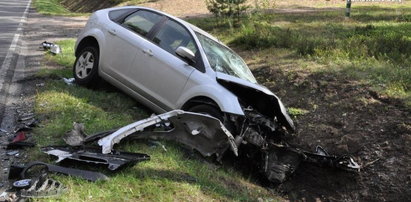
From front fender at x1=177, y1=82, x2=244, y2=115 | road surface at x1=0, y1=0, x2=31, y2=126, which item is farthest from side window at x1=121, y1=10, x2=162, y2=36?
road surface at x1=0, y1=0, x2=31, y2=126

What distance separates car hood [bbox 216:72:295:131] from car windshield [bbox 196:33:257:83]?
12.3 inches

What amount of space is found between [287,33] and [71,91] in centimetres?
708

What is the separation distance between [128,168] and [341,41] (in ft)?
26.7

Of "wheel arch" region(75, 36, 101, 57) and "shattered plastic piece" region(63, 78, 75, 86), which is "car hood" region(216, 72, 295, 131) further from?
"shattered plastic piece" region(63, 78, 75, 86)

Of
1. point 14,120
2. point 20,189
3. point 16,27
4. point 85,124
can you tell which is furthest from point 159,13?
point 16,27

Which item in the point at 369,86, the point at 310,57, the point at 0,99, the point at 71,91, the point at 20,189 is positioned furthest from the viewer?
the point at 310,57

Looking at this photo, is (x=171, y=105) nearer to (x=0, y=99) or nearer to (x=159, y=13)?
(x=159, y=13)

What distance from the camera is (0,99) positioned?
6.81 meters

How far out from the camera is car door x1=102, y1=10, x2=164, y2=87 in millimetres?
6801

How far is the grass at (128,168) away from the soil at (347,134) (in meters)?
1.00

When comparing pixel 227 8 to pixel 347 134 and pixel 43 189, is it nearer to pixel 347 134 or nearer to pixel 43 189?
pixel 347 134

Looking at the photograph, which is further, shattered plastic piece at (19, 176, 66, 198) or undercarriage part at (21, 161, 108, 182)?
undercarriage part at (21, 161, 108, 182)

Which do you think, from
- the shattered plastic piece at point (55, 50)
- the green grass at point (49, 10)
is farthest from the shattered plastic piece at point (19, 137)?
the green grass at point (49, 10)

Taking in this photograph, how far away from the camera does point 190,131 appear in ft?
17.8
